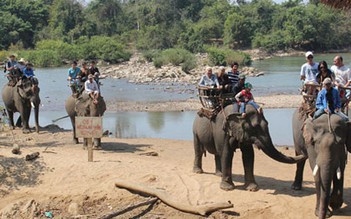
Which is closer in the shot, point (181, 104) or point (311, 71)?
point (311, 71)

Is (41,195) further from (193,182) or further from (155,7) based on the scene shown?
(155,7)

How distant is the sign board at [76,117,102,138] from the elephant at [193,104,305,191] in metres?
2.52

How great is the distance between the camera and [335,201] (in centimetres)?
879

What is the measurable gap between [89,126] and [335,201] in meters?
5.91

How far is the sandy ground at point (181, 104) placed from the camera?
27.4 metres

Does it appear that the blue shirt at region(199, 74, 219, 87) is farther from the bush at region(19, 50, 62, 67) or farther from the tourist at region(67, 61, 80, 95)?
the bush at region(19, 50, 62, 67)

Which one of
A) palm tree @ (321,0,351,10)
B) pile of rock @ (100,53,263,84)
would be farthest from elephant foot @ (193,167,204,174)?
pile of rock @ (100,53,263,84)

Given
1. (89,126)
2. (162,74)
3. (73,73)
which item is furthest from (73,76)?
(162,74)

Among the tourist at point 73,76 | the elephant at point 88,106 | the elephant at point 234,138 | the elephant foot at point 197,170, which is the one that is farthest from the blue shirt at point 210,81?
the tourist at point 73,76

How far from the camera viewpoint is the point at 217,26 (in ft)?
278

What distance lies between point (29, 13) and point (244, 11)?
3408 centimetres

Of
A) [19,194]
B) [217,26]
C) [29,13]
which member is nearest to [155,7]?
[217,26]

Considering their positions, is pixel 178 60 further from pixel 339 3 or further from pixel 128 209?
pixel 128 209

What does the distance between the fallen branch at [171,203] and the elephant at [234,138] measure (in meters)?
1.03
